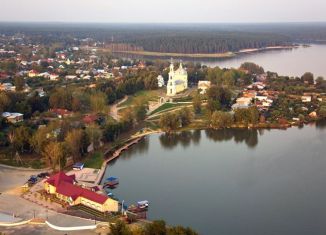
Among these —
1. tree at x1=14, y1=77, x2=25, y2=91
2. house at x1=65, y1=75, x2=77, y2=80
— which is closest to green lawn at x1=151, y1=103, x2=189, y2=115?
tree at x1=14, y1=77, x2=25, y2=91

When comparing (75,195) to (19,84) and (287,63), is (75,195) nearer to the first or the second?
(19,84)

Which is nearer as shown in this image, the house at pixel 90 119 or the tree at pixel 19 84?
the house at pixel 90 119

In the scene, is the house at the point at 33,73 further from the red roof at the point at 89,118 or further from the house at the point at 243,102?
the house at the point at 243,102

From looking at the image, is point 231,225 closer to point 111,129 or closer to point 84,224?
point 84,224

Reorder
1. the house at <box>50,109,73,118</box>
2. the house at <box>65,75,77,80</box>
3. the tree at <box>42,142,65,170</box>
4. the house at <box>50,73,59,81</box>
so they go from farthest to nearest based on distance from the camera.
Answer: the house at <box>65,75,77,80</box> → the house at <box>50,73,59,81</box> → the house at <box>50,109,73,118</box> → the tree at <box>42,142,65,170</box>

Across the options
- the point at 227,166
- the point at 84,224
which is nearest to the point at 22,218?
the point at 84,224

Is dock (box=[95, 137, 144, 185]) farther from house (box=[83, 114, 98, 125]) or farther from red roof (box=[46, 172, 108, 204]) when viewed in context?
house (box=[83, 114, 98, 125])

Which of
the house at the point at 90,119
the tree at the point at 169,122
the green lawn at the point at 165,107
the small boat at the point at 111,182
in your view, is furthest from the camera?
the green lawn at the point at 165,107

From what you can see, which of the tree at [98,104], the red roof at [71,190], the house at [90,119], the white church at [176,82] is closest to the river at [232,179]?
the red roof at [71,190]
